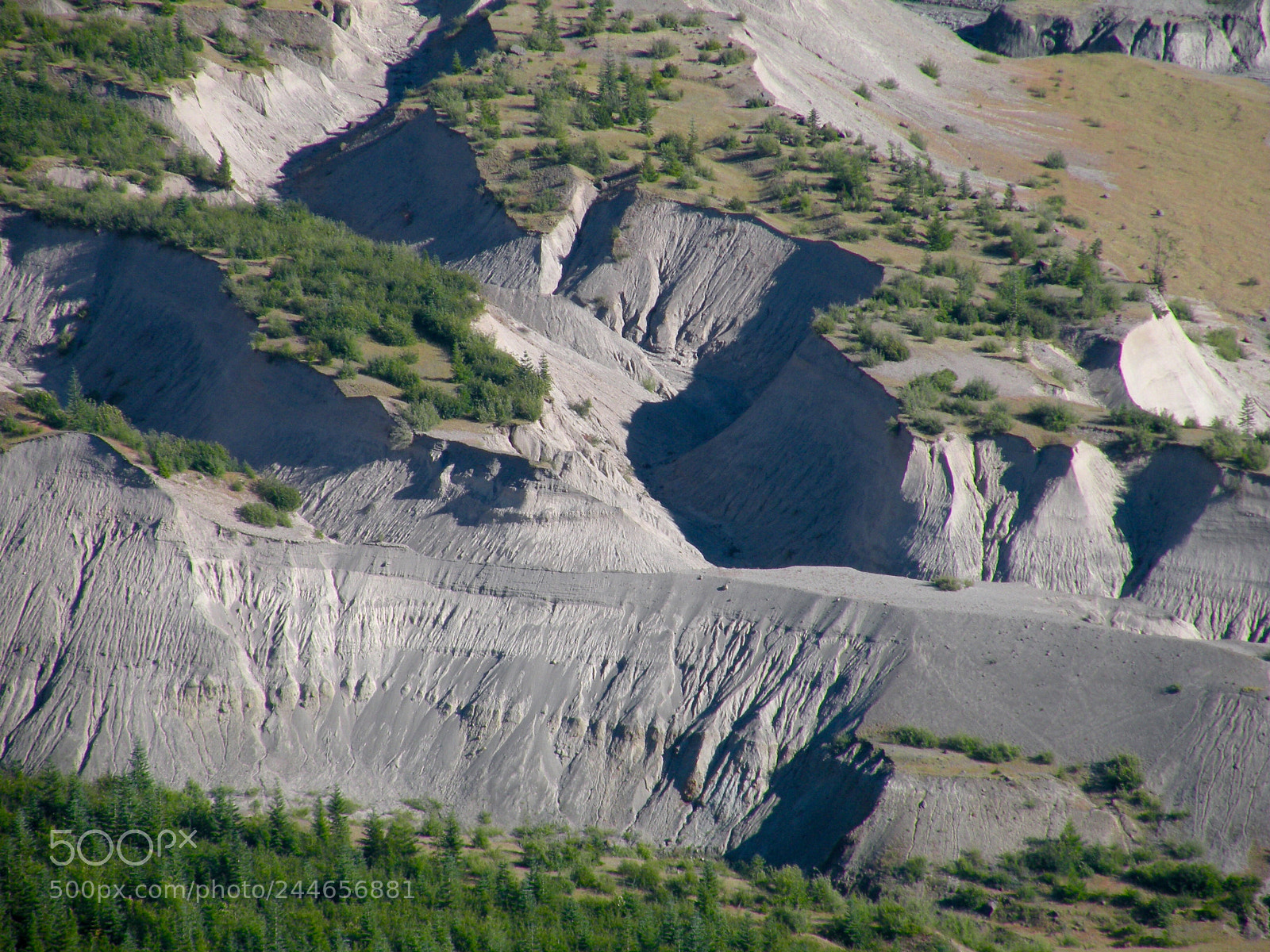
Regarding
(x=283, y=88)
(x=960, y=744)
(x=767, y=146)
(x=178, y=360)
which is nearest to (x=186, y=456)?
(x=178, y=360)

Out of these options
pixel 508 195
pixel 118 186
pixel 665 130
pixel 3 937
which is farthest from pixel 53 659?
pixel 665 130

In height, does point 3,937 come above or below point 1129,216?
below

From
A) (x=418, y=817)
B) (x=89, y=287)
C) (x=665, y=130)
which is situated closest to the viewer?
(x=418, y=817)

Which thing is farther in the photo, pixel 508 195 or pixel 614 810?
pixel 508 195

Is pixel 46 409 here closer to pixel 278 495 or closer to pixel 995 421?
pixel 278 495

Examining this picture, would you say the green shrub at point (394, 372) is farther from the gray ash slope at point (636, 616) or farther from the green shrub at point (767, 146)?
the green shrub at point (767, 146)

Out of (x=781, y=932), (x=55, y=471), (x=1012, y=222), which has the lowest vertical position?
(x=781, y=932)

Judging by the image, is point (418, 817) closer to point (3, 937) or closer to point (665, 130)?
point (3, 937)
